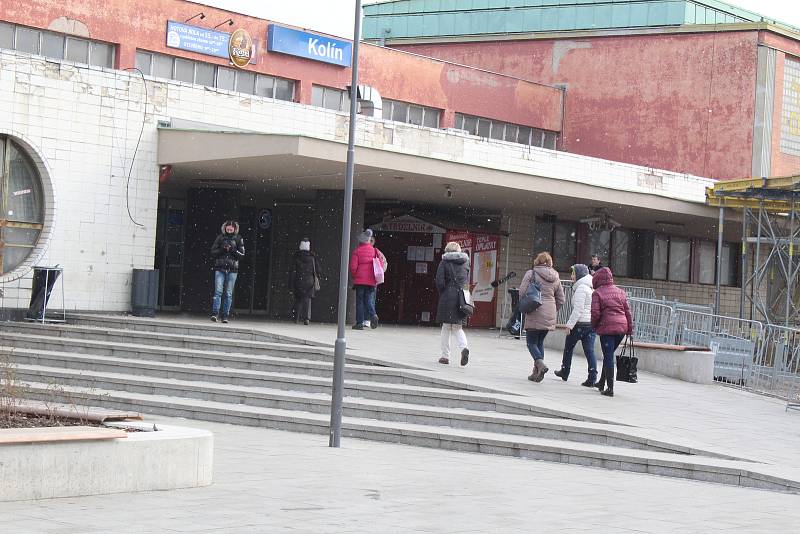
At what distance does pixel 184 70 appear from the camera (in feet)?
102

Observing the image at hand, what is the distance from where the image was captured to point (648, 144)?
37.3m

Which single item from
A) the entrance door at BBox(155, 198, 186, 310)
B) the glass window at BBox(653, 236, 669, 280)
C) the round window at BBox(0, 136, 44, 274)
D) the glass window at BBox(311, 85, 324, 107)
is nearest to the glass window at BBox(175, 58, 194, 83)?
the glass window at BBox(311, 85, 324, 107)

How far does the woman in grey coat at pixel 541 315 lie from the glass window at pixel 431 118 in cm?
2063

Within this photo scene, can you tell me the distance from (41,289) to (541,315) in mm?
7859

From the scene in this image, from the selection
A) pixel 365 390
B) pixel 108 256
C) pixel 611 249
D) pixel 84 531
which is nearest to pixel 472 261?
pixel 611 249

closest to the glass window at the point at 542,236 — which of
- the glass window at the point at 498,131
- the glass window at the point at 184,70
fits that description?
the glass window at the point at 498,131

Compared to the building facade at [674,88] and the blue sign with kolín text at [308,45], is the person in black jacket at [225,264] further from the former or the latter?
the building facade at [674,88]

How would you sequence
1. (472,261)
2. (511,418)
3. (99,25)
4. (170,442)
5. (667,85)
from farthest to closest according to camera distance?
(667,85), (99,25), (472,261), (511,418), (170,442)

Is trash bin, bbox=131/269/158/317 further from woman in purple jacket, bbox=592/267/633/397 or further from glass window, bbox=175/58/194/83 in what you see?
glass window, bbox=175/58/194/83

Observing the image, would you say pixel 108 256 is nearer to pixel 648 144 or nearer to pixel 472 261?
pixel 472 261

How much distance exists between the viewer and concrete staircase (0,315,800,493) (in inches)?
460

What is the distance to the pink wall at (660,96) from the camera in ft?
117

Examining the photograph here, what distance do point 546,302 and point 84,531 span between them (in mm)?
9631

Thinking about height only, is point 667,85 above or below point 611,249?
above
